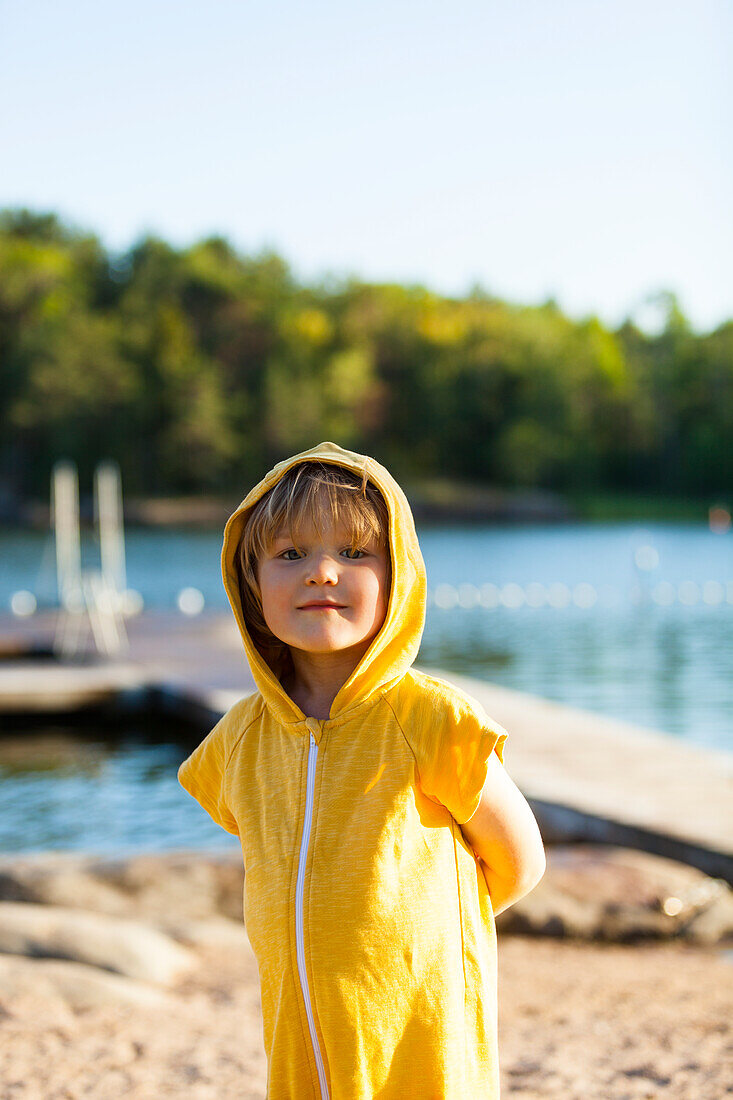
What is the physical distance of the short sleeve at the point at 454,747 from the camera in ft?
4.99

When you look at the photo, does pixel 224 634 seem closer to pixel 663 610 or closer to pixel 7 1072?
pixel 663 610

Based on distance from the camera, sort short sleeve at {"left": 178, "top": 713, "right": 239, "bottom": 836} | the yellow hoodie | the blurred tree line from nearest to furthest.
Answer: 1. the yellow hoodie
2. short sleeve at {"left": 178, "top": 713, "right": 239, "bottom": 836}
3. the blurred tree line

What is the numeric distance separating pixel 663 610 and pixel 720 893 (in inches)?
656

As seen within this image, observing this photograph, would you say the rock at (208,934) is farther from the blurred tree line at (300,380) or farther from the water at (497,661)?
the blurred tree line at (300,380)

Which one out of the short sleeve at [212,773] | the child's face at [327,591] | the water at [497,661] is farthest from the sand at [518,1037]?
the water at [497,661]

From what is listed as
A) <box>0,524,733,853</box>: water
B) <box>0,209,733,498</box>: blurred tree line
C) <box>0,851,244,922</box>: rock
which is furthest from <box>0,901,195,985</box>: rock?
<box>0,209,733,498</box>: blurred tree line

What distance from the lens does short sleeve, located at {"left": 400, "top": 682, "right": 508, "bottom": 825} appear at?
1.52 m

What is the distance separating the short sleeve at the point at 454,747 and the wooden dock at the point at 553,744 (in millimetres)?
3465

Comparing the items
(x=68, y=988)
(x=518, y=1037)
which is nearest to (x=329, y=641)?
(x=518, y=1037)

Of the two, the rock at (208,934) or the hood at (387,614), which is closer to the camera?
the hood at (387,614)

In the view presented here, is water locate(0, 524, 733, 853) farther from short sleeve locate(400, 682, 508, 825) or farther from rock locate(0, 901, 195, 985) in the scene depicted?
short sleeve locate(400, 682, 508, 825)

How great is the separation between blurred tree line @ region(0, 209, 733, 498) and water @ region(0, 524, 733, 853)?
20.5 meters

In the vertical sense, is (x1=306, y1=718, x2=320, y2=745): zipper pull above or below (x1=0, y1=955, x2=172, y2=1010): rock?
above

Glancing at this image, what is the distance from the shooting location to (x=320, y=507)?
5.29 feet
